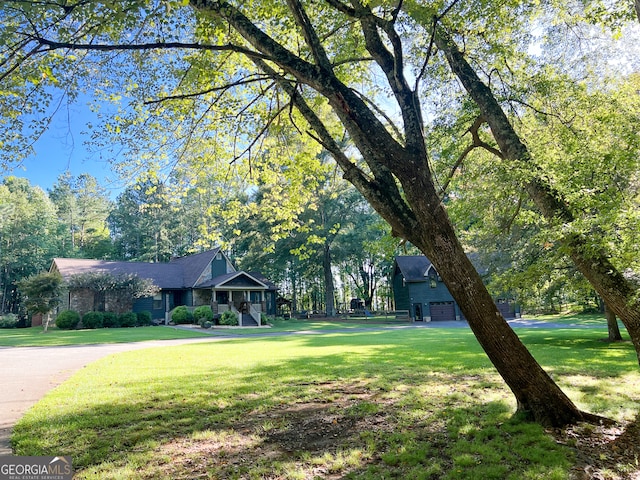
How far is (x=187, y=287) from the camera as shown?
107ft

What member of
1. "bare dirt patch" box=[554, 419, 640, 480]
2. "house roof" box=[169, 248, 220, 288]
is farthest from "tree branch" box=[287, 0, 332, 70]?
"house roof" box=[169, 248, 220, 288]

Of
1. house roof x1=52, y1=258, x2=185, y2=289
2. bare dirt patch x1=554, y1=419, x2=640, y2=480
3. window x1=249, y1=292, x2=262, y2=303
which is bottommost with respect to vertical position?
bare dirt patch x1=554, y1=419, x2=640, y2=480

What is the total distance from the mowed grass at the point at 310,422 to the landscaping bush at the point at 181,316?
70.6ft

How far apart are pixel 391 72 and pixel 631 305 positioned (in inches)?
163

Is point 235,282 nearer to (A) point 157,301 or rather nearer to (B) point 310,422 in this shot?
(A) point 157,301

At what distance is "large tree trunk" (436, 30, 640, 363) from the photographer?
497cm

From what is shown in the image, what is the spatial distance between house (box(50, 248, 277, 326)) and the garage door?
46.4ft

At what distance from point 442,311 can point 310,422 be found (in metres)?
32.7

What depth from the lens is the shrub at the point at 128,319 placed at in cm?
2818

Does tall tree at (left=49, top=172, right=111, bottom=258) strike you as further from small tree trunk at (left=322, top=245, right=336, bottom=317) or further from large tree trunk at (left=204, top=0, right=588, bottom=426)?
large tree trunk at (left=204, top=0, right=588, bottom=426)

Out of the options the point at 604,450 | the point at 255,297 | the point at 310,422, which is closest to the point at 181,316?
the point at 255,297

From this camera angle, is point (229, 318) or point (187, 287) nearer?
point (229, 318)

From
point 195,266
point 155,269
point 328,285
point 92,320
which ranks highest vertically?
point 195,266

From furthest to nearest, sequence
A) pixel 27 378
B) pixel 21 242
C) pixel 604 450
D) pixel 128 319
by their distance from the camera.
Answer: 1. pixel 21 242
2. pixel 128 319
3. pixel 27 378
4. pixel 604 450
